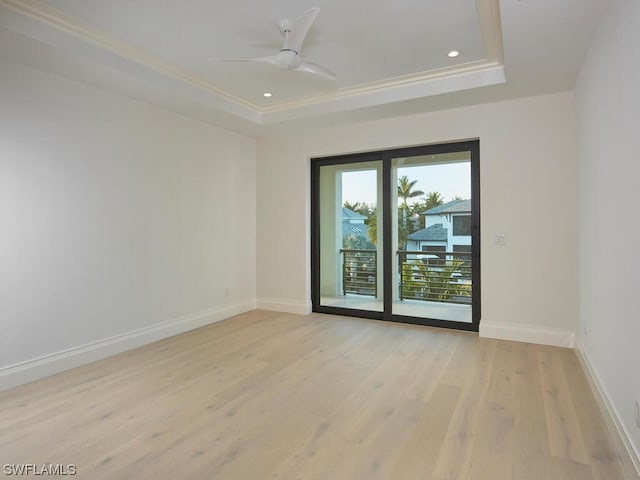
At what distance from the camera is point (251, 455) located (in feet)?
6.75

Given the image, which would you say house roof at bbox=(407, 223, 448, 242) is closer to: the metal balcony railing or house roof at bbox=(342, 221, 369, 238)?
the metal balcony railing

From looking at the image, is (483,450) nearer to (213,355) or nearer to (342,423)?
(342,423)

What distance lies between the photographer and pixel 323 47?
10.7ft

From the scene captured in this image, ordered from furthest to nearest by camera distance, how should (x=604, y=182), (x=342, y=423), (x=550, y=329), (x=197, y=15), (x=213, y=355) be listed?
(x=550, y=329)
(x=213, y=355)
(x=197, y=15)
(x=604, y=182)
(x=342, y=423)

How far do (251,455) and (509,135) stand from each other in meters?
3.93

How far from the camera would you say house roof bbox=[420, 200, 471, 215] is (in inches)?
175

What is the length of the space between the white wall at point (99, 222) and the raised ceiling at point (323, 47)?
1.19 feet

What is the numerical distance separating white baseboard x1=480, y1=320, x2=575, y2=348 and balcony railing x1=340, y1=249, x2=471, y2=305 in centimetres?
40

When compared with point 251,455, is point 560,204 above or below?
above

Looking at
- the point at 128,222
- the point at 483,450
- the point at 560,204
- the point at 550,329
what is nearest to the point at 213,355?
the point at 128,222

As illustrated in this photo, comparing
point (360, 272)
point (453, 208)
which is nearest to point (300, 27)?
point (453, 208)

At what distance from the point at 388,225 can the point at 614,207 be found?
2.75 metres

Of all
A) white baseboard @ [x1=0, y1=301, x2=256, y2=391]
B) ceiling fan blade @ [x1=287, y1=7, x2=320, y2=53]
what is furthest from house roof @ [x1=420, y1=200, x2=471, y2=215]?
white baseboard @ [x1=0, y1=301, x2=256, y2=391]

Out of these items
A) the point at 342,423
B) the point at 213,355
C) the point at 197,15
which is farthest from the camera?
the point at 213,355
